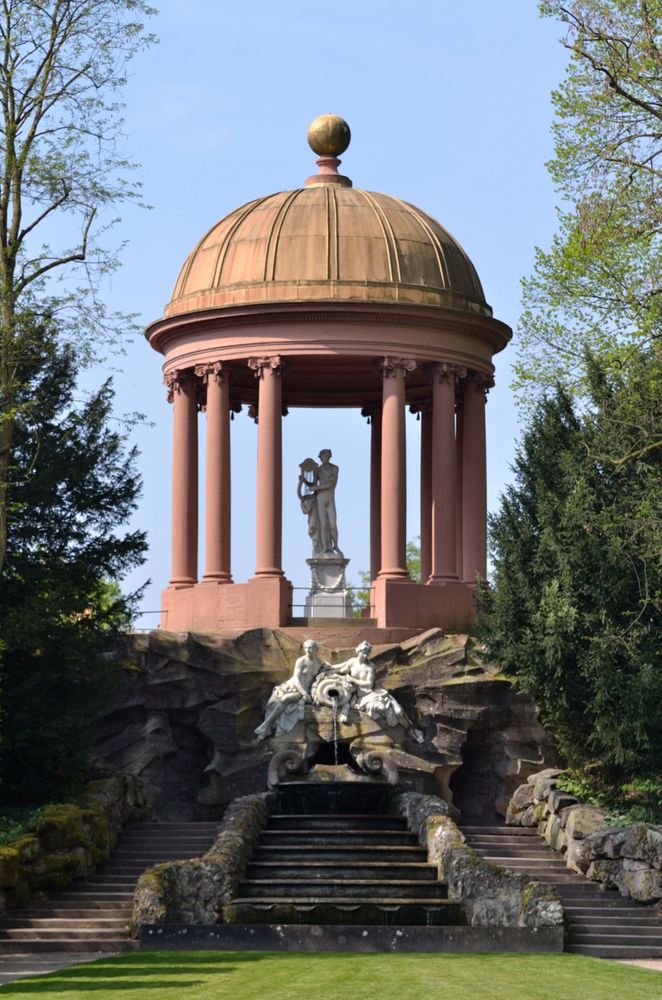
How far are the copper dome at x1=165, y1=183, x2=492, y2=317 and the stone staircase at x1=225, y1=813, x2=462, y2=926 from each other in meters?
15.2

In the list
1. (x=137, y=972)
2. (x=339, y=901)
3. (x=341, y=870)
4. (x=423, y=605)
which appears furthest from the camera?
(x=423, y=605)

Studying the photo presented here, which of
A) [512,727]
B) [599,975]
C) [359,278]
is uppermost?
[359,278]

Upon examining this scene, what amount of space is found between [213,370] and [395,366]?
4.49m

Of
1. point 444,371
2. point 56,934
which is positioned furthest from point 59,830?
point 444,371

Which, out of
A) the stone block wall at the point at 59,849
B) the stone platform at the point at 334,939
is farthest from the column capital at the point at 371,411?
the stone platform at the point at 334,939

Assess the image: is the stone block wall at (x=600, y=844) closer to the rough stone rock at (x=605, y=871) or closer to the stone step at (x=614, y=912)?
the rough stone rock at (x=605, y=871)

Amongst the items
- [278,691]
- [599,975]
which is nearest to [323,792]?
[278,691]

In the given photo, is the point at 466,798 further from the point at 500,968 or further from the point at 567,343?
the point at 500,968

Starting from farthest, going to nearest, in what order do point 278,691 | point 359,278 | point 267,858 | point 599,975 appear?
point 359,278
point 278,691
point 267,858
point 599,975

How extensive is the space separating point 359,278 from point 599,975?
82.2 feet

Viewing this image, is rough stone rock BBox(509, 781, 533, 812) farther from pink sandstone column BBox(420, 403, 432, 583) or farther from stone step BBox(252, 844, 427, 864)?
pink sandstone column BBox(420, 403, 432, 583)

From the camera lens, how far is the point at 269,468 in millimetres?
49000

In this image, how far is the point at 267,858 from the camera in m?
35.7

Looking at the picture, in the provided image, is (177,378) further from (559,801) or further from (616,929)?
(616,929)
